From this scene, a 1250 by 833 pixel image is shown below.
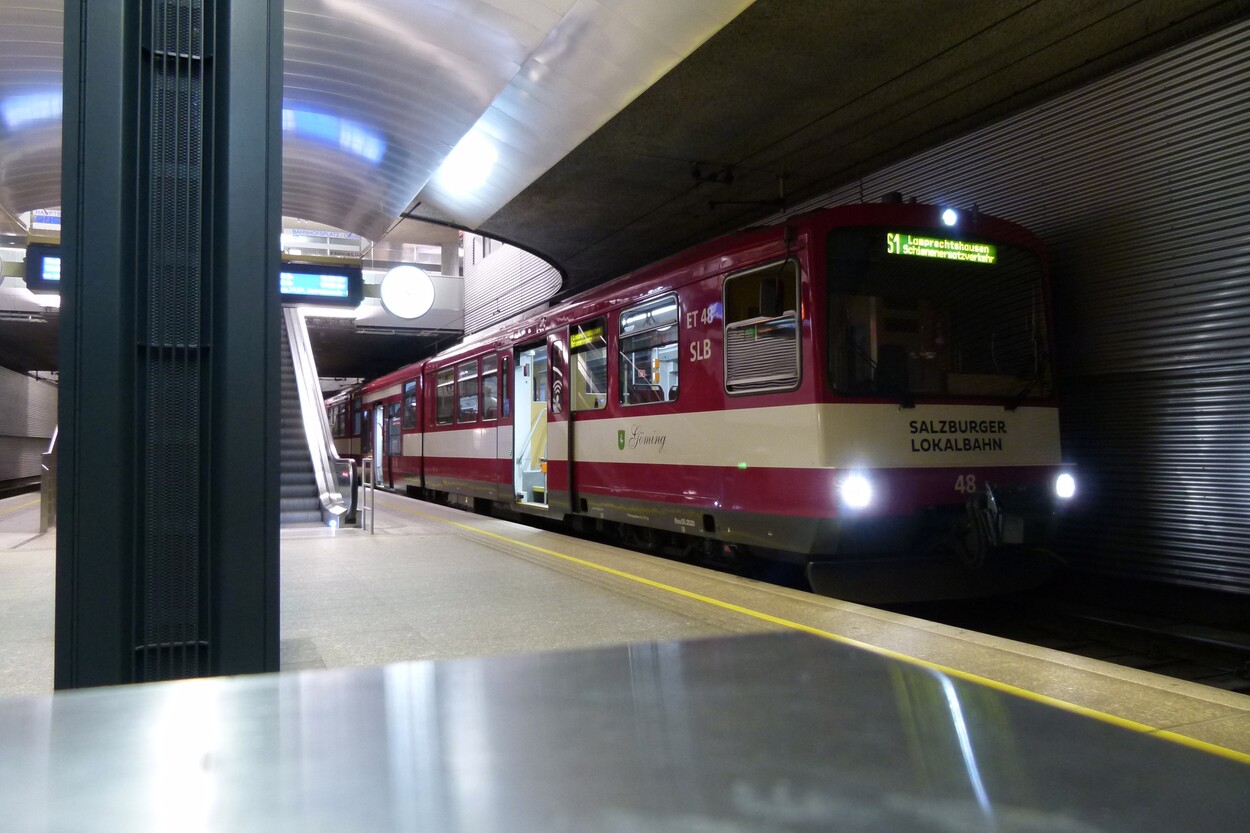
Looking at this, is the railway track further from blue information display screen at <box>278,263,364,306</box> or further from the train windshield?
blue information display screen at <box>278,263,364,306</box>

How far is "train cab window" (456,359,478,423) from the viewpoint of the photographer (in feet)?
45.8

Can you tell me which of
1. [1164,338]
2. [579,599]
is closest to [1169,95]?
[1164,338]

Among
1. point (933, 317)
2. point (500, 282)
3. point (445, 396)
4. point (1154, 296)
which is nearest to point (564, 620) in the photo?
point (933, 317)

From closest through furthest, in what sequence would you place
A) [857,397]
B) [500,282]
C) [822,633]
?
[822,633]
[857,397]
[500,282]

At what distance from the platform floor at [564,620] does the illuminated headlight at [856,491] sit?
2.35 ft

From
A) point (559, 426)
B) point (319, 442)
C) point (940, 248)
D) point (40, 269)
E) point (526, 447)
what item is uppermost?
point (40, 269)

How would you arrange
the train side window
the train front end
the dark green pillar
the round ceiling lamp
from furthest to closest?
the train side window, the round ceiling lamp, the train front end, the dark green pillar

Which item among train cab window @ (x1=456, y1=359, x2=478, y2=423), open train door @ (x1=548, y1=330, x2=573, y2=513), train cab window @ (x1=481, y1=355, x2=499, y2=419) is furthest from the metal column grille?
train cab window @ (x1=456, y1=359, x2=478, y2=423)

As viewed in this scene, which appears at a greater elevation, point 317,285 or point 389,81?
point 389,81

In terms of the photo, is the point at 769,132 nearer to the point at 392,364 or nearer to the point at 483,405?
the point at 483,405

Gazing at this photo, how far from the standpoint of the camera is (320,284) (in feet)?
31.0

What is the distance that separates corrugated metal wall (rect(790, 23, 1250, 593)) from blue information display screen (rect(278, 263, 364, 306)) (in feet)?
23.6

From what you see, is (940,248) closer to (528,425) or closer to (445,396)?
(528,425)

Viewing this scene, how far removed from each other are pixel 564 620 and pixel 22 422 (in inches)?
1242
